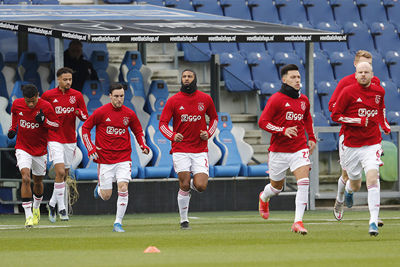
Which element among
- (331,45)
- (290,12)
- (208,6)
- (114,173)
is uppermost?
(208,6)

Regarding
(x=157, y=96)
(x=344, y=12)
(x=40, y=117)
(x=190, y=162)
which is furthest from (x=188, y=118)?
(x=344, y=12)

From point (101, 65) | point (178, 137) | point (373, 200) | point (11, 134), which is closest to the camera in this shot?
point (373, 200)

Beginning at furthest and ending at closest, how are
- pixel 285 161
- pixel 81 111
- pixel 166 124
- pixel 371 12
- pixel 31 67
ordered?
pixel 371 12
pixel 31 67
pixel 81 111
pixel 166 124
pixel 285 161

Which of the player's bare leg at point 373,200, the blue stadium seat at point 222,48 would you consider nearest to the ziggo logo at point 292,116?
the player's bare leg at point 373,200

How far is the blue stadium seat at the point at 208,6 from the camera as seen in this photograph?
896 inches

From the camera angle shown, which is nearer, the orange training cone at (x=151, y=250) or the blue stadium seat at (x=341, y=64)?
the orange training cone at (x=151, y=250)

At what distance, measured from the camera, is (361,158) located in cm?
1221

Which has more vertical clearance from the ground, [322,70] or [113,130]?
[322,70]

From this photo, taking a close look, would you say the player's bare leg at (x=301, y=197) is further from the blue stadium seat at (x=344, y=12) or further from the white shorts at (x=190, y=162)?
the blue stadium seat at (x=344, y=12)

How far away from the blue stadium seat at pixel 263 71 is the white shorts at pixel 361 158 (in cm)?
841

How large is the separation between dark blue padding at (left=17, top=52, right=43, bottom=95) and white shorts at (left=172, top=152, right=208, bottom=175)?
703 cm

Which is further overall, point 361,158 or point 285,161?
point 285,161

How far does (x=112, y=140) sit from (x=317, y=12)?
1133 centimetres

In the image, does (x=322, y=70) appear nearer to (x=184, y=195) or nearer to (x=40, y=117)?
(x=40, y=117)
